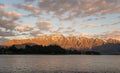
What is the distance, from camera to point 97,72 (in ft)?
233

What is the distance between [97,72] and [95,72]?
614 millimetres

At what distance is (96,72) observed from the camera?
7125cm

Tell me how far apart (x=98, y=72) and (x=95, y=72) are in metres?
0.92

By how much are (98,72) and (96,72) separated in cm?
63

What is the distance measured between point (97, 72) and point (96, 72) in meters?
0.32

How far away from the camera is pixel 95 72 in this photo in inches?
2803
